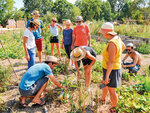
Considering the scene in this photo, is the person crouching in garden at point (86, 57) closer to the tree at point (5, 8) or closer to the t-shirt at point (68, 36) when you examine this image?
the t-shirt at point (68, 36)

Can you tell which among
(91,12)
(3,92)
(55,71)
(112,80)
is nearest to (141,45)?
(55,71)

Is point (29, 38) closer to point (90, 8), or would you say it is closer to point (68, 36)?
point (68, 36)

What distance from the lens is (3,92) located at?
3047 millimetres

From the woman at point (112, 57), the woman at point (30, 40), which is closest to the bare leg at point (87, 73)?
the woman at point (112, 57)

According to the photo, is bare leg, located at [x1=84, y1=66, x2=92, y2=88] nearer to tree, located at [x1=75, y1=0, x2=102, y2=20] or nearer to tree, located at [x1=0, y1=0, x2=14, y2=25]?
tree, located at [x1=0, y1=0, x2=14, y2=25]

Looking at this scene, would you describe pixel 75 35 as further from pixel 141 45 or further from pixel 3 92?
pixel 141 45

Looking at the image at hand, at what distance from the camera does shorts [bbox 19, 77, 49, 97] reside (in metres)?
2.38

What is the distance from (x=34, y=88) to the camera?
8.02 feet

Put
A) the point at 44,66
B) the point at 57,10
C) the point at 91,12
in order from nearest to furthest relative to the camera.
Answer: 1. the point at 44,66
2. the point at 91,12
3. the point at 57,10

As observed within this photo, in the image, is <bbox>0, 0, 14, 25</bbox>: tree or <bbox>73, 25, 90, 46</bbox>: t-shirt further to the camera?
<bbox>0, 0, 14, 25</bbox>: tree

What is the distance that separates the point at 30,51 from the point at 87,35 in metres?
1.78

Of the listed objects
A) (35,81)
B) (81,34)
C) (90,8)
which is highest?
(90,8)

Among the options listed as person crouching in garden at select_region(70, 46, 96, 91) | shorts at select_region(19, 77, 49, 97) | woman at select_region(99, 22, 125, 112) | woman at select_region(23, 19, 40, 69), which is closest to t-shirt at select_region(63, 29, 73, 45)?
woman at select_region(23, 19, 40, 69)

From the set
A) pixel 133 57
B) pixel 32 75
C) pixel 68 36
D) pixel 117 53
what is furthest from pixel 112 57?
pixel 68 36
